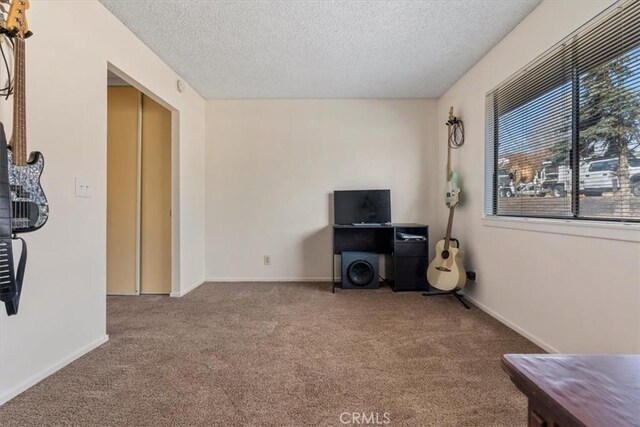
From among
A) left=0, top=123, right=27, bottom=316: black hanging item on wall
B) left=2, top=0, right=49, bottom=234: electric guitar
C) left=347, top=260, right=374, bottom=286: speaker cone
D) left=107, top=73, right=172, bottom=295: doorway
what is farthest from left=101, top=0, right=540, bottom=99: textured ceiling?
left=347, top=260, right=374, bottom=286: speaker cone

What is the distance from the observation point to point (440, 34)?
2.43m

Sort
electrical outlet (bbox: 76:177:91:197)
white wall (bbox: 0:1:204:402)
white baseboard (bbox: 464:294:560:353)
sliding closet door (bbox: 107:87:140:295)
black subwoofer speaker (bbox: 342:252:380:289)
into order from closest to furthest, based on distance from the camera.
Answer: white wall (bbox: 0:1:204:402), electrical outlet (bbox: 76:177:91:197), white baseboard (bbox: 464:294:560:353), sliding closet door (bbox: 107:87:140:295), black subwoofer speaker (bbox: 342:252:380:289)

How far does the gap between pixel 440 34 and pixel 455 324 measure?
243cm

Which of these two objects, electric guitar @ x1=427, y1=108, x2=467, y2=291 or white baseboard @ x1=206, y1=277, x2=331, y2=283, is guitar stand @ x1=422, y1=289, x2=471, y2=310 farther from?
white baseboard @ x1=206, y1=277, x2=331, y2=283

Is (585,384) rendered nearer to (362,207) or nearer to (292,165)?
(362,207)

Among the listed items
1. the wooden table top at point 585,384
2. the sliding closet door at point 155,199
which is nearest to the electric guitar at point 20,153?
the sliding closet door at point 155,199

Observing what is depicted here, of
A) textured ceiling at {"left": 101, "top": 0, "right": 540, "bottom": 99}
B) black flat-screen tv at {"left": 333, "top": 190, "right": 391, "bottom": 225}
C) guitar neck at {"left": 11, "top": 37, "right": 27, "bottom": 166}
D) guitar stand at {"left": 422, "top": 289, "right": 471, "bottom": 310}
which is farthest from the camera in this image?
black flat-screen tv at {"left": 333, "top": 190, "right": 391, "bottom": 225}

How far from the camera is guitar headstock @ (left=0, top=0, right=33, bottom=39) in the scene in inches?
55.3

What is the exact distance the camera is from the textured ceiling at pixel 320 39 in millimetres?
2119

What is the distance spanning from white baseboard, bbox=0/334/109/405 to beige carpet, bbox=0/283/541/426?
0.05 meters

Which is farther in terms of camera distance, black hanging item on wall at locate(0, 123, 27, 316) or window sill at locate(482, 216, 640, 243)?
window sill at locate(482, 216, 640, 243)

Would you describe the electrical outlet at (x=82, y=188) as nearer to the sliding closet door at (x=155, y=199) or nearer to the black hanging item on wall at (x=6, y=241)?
the black hanging item on wall at (x=6, y=241)

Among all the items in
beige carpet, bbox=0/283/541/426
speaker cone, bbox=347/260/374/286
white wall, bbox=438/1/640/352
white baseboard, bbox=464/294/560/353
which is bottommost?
beige carpet, bbox=0/283/541/426

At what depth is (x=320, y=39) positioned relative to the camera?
2.49 meters
